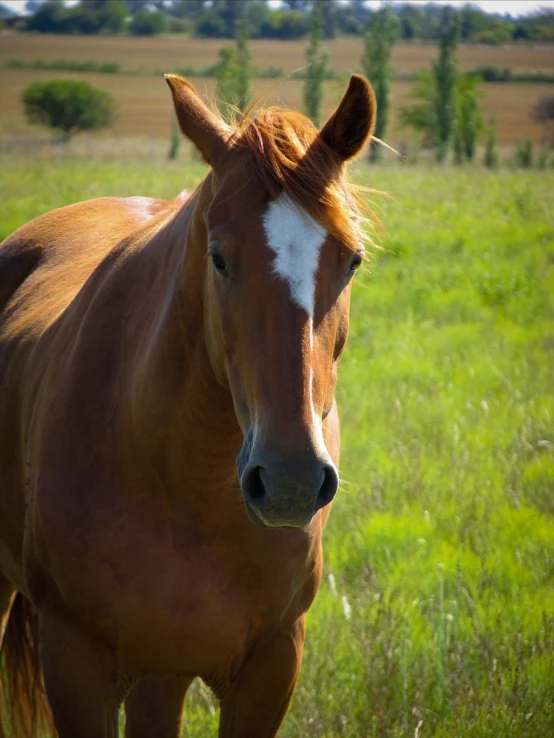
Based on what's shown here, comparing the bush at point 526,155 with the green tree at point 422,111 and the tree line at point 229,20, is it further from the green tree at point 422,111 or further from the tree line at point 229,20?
the tree line at point 229,20

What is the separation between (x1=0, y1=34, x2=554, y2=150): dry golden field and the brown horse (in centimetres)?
5219

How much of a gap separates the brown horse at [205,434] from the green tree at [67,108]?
57.1 meters

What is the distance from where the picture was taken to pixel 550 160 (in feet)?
119

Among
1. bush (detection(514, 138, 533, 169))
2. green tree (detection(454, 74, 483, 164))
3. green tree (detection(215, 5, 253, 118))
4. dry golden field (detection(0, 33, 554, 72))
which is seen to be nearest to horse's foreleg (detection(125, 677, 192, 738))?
bush (detection(514, 138, 533, 169))

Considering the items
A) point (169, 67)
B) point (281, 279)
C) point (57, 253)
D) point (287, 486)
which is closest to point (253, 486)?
point (287, 486)

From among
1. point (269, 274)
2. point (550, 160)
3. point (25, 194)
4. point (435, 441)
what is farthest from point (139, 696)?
point (550, 160)

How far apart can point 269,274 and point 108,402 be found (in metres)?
0.78

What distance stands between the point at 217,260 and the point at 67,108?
194ft

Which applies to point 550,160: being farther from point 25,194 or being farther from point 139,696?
point 139,696

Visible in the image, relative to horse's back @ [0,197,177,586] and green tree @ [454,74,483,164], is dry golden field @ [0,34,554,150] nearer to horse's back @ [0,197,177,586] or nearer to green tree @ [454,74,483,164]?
green tree @ [454,74,483,164]

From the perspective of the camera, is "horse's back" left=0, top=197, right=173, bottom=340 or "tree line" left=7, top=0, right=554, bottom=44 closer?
"horse's back" left=0, top=197, right=173, bottom=340

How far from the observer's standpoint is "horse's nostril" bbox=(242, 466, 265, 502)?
1835 millimetres

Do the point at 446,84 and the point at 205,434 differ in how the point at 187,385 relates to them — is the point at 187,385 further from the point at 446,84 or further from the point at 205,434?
the point at 446,84

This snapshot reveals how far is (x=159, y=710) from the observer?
3064 millimetres
